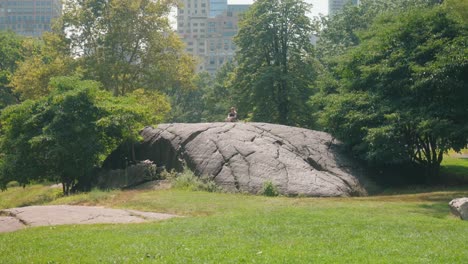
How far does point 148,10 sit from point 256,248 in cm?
3180

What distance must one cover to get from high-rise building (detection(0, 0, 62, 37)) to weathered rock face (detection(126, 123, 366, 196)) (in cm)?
16982

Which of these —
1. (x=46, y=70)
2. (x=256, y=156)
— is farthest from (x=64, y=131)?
(x=46, y=70)

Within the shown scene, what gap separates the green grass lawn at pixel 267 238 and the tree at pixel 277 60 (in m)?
22.6

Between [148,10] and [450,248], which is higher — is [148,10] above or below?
above

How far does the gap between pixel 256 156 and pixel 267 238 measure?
12168mm

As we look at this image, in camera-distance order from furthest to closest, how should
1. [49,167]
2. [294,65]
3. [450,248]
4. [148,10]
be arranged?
1. [294,65]
2. [148,10]
3. [49,167]
4. [450,248]

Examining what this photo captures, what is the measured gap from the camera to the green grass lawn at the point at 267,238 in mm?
9055

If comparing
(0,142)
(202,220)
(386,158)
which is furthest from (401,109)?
(0,142)

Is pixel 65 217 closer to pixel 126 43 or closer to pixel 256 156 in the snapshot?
pixel 256 156

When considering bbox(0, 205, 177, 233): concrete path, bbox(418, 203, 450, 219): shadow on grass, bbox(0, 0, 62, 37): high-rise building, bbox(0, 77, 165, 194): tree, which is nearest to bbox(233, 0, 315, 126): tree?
bbox(0, 77, 165, 194): tree

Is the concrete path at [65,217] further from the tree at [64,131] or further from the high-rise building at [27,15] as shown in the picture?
the high-rise building at [27,15]

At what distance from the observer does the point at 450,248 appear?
9.69 meters

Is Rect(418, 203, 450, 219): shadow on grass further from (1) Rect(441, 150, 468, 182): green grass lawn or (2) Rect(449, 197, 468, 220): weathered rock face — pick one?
(1) Rect(441, 150, 468, 182): green grass lawn

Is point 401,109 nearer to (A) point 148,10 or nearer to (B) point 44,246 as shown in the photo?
(B) point 44,246
